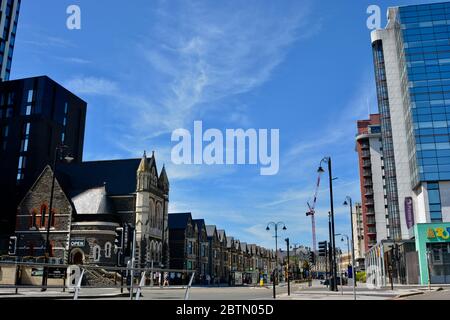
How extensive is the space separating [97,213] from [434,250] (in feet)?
158

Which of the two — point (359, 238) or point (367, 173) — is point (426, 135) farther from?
point (359, 238)

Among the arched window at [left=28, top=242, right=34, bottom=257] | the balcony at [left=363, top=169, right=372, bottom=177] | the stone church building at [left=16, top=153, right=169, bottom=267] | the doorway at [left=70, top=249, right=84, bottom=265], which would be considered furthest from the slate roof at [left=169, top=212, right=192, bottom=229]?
the balcony at [left=363, top=169, right=372, bottom=177]

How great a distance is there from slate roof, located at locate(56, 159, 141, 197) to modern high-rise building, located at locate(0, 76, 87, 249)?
1417 cm

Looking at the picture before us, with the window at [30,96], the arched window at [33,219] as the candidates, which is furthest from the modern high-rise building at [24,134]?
the arched window at [33,219]

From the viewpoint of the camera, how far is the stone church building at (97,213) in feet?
209

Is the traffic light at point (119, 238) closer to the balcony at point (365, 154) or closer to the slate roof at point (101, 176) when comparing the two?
the slate roof at point (101, 176)

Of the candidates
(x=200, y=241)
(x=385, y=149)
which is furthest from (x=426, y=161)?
(x=200, y=241)

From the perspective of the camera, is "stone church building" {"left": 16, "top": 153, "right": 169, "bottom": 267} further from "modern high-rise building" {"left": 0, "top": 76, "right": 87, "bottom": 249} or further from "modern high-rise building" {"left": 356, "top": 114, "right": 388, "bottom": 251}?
"modern high-rise building" {"left": 356, "top": 114, "right": 388, "bottom": 251}

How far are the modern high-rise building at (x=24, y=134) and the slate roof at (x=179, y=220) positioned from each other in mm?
28294

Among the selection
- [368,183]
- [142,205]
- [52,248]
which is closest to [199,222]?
[142,205]
